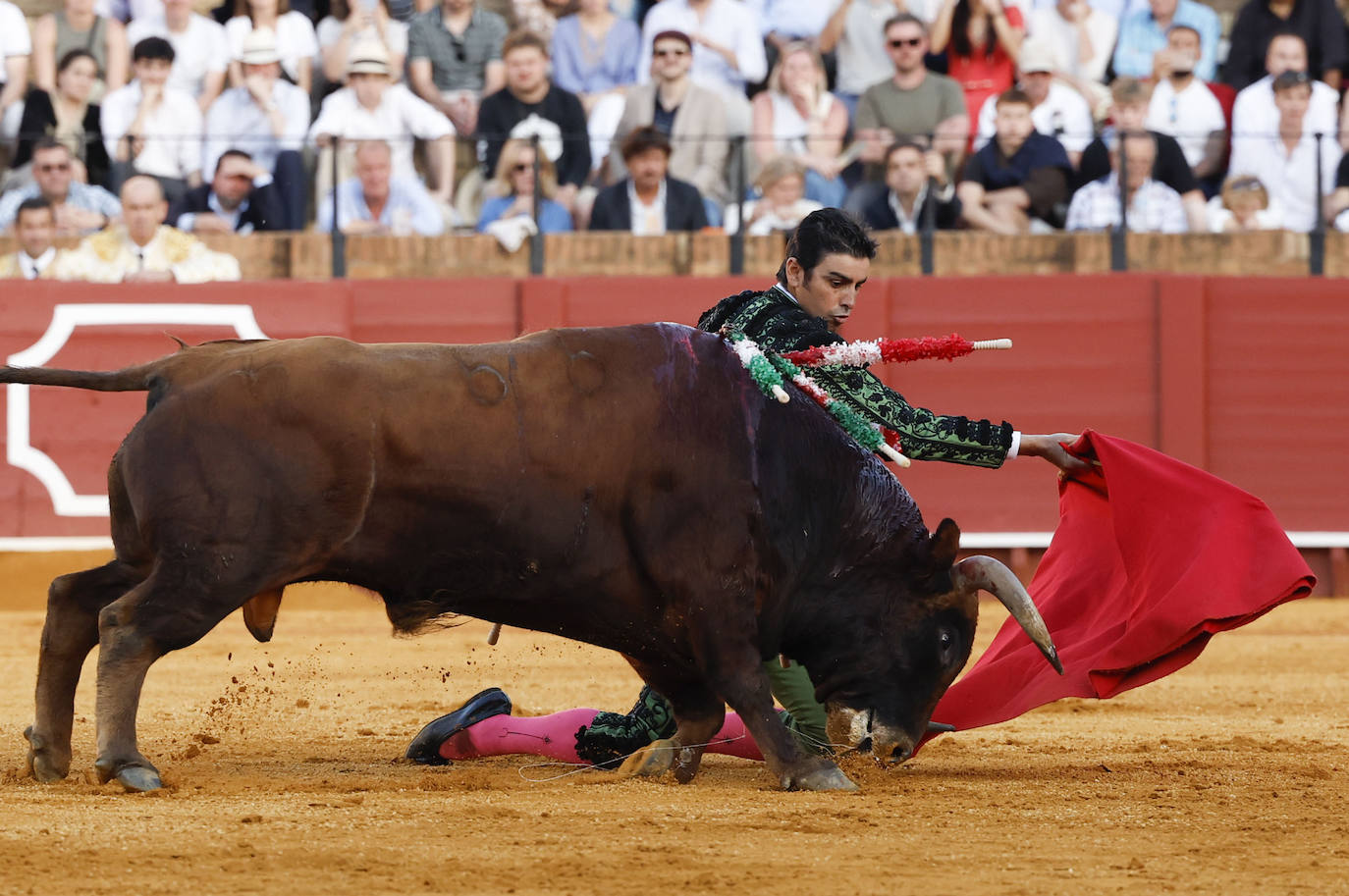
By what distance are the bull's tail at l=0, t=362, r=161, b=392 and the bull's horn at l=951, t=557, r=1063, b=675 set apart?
1.99m

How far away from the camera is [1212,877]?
3.43m

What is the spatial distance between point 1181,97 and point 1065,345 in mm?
1551

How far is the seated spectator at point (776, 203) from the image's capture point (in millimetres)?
9578

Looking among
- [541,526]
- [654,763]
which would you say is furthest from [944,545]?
[541,526]

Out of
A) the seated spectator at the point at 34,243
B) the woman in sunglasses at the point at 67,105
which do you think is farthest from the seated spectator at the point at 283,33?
the seated spectator at the point at 34,243

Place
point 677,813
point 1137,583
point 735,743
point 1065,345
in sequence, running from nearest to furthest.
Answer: point 677,813 < point 735,743 < point 1137,583 < point 1065,345

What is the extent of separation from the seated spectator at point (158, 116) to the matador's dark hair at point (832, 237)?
233 inches

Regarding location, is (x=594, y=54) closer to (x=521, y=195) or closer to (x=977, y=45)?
(x=521, y=195)

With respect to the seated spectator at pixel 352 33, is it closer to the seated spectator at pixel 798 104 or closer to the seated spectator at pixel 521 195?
the seated spectator at pixel 521 195

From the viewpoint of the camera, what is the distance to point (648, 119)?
390 inches

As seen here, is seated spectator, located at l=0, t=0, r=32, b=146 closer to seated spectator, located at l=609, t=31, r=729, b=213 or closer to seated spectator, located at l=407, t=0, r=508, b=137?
seated spectator, located at l=407, t=0, r=508, b=137

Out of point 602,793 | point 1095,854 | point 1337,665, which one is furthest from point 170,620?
point 1337,665

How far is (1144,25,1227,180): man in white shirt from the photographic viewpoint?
33.2 feet

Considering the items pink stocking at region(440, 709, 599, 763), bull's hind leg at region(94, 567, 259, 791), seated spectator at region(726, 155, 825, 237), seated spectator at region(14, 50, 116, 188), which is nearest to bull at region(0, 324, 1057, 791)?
bull's hind leg at region(94, 567, 259, 791)
